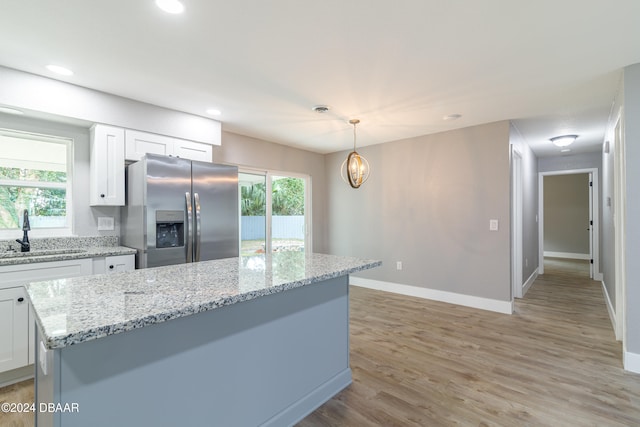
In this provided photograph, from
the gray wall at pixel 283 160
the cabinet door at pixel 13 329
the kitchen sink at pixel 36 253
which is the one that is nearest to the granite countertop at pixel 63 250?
the kitchen sink at pixel 36 253

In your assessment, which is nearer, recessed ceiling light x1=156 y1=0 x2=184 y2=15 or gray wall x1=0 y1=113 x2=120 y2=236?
recessed ceiling light x1=156 y1=0 x2=184 y2=15

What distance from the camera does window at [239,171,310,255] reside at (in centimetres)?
483

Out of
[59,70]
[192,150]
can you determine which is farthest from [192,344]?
[192,150]

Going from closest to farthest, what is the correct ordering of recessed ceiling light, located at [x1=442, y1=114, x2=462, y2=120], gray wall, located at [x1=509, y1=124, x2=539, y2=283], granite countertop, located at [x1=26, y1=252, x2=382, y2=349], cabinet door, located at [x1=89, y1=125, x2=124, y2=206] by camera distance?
granite countertop, located at [x1=26, y1=252, x2=382, y2=349] < cabinet door, located at [x1=89, y1=125, x2=124, y2=206] < recessed ceiling light, located at [x1=442, y1=114, x2=462, y2=120] < gray wall, located at [x1=509, y1=124, x2=539, y2=283]

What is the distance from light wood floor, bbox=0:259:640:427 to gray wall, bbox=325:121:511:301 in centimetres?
64

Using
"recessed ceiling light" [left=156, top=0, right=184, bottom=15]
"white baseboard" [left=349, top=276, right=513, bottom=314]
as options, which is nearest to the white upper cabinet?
"recessed ceiling light" [left=156, top=0, right=184, bottom=15]

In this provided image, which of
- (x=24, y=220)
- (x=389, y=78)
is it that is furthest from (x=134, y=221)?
(x=389, y=78)

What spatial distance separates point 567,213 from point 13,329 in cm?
1123

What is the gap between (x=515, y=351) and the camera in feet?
9.36

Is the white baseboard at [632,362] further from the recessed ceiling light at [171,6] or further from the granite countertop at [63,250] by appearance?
the granite countertop at [63,250]

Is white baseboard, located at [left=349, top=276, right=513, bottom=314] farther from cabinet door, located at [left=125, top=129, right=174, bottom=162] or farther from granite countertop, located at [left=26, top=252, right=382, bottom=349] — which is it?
cabinet door, located at [left=125, top=129, right=174, bottom=162]

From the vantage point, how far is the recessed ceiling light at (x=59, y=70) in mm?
2470

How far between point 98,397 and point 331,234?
5074mm

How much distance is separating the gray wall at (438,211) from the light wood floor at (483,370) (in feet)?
2.06
